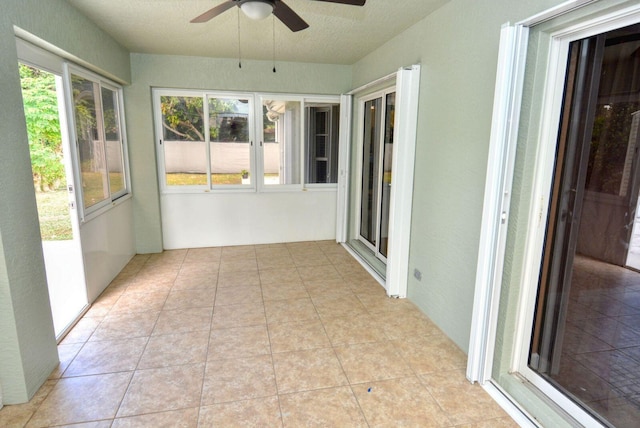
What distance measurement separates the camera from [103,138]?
3.58 metres

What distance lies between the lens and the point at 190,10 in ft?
9.01

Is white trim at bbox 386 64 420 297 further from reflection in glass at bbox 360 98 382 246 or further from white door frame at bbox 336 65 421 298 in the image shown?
reflection in glass at bbox 360 98 382 246

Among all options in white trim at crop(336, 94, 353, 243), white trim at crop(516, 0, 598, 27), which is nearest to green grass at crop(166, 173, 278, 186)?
white trim at crop(336, 94, 353, 243)

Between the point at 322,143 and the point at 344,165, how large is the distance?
1.68 feet

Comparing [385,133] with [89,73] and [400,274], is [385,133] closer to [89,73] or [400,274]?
[400,274]

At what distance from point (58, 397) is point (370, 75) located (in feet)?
12.8

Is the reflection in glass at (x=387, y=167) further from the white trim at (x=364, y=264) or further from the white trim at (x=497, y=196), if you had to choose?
the white trim at (x=497, y=196)

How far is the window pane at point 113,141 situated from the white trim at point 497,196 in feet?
11.8

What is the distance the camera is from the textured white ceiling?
8.68ft

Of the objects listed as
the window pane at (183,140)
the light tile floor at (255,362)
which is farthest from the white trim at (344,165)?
the window pane at (183,140)

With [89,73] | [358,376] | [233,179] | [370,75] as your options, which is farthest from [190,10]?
[358,376]

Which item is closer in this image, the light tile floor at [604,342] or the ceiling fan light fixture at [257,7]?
the light tile floor at [604,342]

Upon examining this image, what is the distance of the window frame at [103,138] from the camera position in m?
Answer: 2.83

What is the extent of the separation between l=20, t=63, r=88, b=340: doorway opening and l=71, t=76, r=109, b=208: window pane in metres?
0.17
